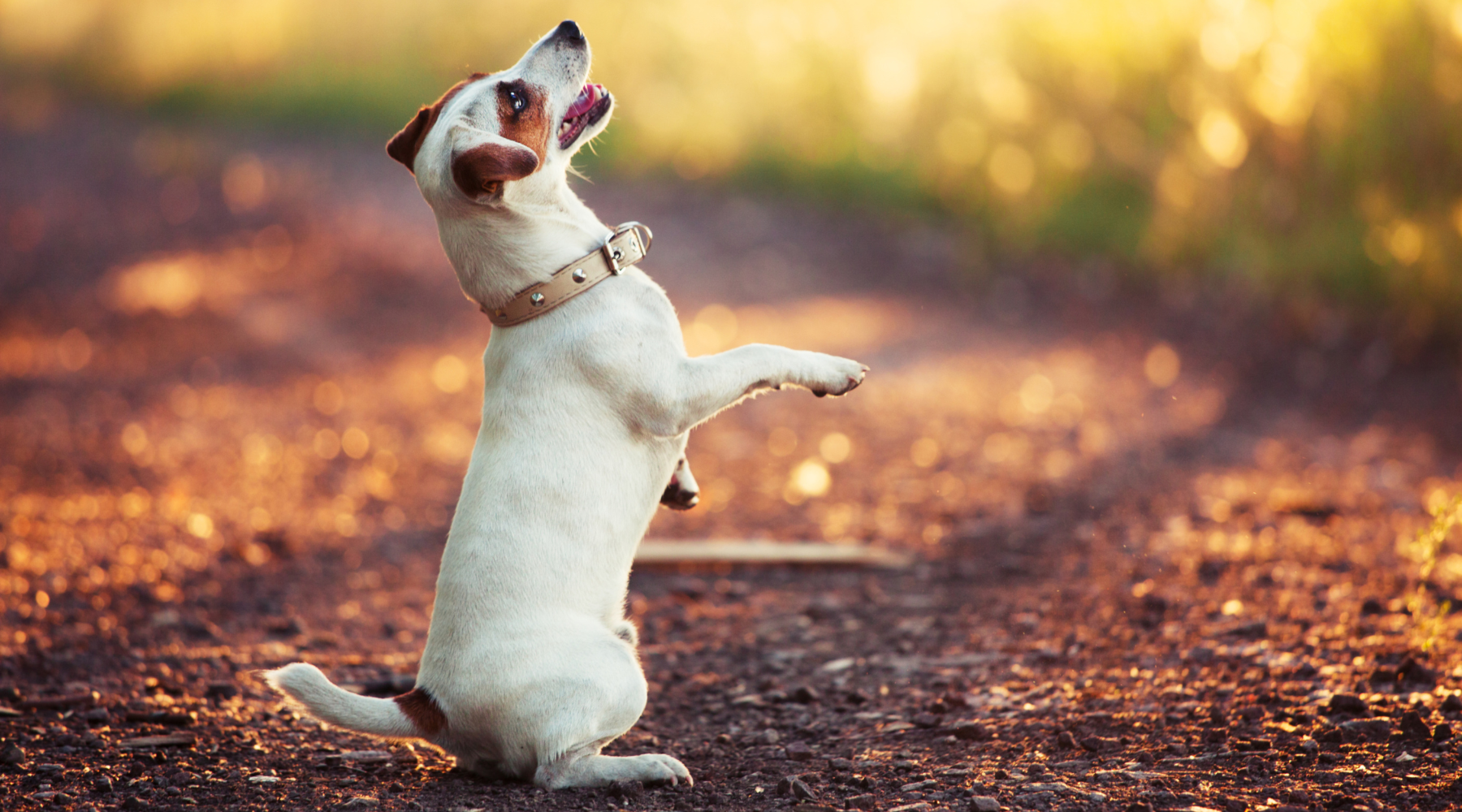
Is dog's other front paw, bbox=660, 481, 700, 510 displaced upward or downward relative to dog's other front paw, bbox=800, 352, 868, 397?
downward

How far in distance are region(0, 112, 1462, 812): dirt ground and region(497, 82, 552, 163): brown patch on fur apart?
54.7 inches

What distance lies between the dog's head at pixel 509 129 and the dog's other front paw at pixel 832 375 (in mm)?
712

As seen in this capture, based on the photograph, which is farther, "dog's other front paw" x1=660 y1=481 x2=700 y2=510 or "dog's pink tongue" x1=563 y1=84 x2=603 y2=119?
"dog's other front paw" x1=660 y1=481 x2=700 y2=510

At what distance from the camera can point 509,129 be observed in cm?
269

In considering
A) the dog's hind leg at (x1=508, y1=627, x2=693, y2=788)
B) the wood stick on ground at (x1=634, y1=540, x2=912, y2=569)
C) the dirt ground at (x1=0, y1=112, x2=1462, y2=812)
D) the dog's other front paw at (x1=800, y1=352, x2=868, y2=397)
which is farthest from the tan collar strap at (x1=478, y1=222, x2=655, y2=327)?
the wood stick on ground at (x1=634, y1=540, x2=912, y2=569)

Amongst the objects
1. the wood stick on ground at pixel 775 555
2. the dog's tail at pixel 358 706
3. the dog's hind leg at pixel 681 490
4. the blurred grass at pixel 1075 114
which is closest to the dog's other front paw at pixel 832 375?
the dog's hind leg at pixel 681 490

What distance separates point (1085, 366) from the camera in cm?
666

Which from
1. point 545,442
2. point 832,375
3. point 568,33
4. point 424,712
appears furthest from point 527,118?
point 424,712

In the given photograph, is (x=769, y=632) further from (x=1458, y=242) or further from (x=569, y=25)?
(x=1458, y=242)

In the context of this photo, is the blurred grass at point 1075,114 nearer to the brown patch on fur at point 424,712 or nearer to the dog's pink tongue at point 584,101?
the dog's pink tongue at point 584,101

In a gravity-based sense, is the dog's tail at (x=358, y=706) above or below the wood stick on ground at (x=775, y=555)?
below

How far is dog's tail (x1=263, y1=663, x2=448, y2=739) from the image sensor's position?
Result: 8.00 feet

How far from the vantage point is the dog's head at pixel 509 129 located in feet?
8.25

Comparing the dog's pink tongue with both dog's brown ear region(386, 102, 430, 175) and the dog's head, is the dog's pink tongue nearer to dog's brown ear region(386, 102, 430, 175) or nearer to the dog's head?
the dog's head
